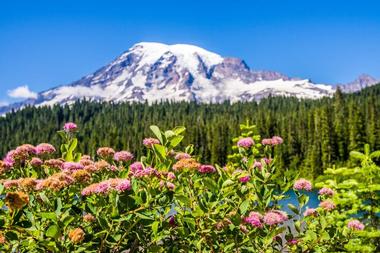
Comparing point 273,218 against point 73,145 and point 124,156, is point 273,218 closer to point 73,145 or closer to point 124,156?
point 124,156

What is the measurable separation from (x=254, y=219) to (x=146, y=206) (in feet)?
3.34

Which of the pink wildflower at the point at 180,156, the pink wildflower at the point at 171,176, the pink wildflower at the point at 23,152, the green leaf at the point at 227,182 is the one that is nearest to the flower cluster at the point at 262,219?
the green leaf at the point at 227,182

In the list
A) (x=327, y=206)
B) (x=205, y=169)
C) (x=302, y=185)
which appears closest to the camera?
(x=205, y=169)

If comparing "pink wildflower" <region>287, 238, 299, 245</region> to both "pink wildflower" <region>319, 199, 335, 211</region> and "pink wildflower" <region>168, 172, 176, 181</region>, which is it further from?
"pink wildflower" <region>168, 172, 176, 181</region>

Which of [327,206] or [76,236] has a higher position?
[76,236]

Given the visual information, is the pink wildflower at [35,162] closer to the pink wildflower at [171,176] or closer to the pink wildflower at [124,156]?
the pink wildflower at [124,156]

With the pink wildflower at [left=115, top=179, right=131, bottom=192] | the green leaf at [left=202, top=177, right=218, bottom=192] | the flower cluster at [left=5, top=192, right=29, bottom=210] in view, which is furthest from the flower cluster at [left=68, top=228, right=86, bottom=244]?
the green leaf at [left=202, top=177, right=218, bottom=192]

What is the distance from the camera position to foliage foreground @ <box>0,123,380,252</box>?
10.0 ft

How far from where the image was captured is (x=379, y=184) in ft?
19.5

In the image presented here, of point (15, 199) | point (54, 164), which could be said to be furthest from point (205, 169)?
point (15, 199)

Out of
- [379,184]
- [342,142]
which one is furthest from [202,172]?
[342,142]

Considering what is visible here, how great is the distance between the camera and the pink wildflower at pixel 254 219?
144 inches

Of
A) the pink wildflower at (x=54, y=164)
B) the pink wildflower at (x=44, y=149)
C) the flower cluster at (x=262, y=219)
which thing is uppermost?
the pink wildflower at (x=44, y=149)

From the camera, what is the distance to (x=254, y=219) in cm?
366
